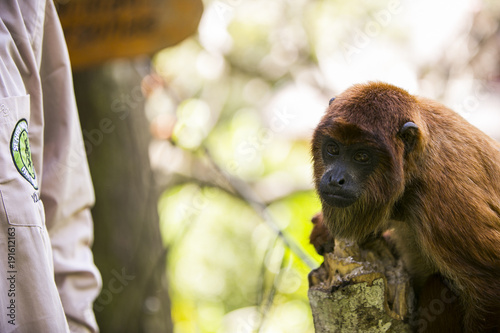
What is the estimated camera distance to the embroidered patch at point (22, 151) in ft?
6.04

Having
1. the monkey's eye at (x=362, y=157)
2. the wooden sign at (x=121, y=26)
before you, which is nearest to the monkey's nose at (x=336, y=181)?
the monkey's eye at (x=362, y=157)

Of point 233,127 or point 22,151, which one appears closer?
point 22,151

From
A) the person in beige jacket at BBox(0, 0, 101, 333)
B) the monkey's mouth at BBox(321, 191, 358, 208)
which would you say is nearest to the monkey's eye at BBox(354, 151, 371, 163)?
the monkey's mouth at BBox(321, 191, 358, 208)

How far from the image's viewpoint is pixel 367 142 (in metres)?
2.49

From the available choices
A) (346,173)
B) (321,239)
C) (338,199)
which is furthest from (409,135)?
(321,239)

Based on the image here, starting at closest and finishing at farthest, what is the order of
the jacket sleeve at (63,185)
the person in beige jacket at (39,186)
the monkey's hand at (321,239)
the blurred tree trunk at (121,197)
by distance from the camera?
1. the person in beige jacket at (39,186)
2. the jacket sleeve at (63,185)
3. the monkey's hand at (321,239)
4. the blurred tree trunk at (121,197)

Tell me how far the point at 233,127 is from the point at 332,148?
5.92m

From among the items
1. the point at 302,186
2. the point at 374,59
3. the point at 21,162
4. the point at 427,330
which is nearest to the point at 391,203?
the point at 427,330

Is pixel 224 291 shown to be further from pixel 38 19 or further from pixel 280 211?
pixel 38 19

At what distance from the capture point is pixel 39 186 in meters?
2.19

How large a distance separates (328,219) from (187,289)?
6111 millimetres

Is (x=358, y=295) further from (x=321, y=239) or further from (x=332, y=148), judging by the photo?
(x=332, y=148)

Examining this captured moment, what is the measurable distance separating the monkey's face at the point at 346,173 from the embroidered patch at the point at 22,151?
141cm

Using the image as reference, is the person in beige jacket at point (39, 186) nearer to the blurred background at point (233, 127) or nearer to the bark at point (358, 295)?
the bark at point (358, 295)
